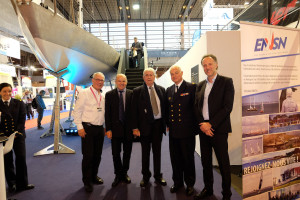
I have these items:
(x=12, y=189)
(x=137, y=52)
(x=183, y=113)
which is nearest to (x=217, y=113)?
(x=183, y=113)

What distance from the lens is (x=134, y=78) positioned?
5.98 m

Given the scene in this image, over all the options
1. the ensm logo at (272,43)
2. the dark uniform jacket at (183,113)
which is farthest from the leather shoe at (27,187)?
the ensm logo at (272,43)

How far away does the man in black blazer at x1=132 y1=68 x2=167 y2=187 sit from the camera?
2.15 m

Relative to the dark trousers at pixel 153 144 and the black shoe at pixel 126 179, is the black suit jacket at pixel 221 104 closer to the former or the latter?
the dark trousers at pixel 153 144

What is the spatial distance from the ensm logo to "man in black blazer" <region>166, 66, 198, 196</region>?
72 centimetres

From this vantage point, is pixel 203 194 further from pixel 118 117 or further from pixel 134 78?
pixel 134 78

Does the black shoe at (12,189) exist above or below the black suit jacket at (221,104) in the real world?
below

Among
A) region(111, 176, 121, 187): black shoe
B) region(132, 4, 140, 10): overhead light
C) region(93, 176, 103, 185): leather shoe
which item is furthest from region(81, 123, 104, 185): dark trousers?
region(132, 4, 140, 10): overhead light

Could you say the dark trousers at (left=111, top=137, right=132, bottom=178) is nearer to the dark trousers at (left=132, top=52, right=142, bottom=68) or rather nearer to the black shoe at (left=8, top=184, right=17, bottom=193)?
the black shoe at (left=8, top=184, right=17, bottom=193)

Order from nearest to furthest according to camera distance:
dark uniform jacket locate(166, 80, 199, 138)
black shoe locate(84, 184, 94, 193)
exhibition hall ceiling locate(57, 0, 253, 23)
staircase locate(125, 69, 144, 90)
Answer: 1. dark uniform jacket locate(166, 80, 199, 138)
2. black shoe locate(84, 184, 94, 193)
3. staircase locate(125, 69, 144, 90)
4. exhibition hall ceiling locate(57, 0, 253, 23)

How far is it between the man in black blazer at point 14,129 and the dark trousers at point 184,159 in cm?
177

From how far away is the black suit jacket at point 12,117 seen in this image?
206 centimetres

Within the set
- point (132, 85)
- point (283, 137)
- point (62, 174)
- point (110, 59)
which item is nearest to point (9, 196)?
point (62, 174)

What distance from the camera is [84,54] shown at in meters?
4.09
